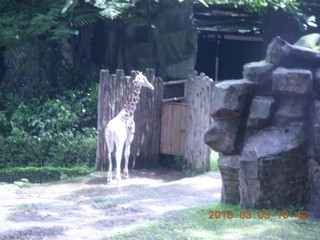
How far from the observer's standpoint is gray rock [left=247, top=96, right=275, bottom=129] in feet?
25.7

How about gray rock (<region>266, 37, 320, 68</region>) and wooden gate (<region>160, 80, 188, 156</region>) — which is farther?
wooden gate (<region>160, 80, 188, 156</region>)

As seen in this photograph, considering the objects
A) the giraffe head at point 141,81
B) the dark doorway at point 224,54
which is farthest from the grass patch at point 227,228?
the dark doorway at point 224,54

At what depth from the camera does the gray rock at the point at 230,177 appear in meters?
8.18

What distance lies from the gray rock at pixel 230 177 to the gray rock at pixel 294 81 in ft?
4.01

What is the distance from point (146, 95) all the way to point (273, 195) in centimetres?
524

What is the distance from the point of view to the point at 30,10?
1530 centimetres

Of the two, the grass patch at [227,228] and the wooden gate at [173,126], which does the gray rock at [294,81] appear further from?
the wooden gate at [173,126]

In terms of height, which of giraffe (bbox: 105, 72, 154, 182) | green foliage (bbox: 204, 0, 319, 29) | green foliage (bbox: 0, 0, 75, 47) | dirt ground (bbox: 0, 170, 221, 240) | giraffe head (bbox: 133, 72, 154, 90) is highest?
green foliage (bbox: 204, 0, 319, 29)

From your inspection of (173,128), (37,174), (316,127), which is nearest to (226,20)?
(173,128)

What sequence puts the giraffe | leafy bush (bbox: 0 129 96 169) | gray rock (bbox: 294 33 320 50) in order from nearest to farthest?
gray rock (bbox: 294 33 320 50) < the giraffe < leafy bush (bbox: 0 129 96 169)

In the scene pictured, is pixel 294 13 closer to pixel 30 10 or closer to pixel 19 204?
pixel 30 10

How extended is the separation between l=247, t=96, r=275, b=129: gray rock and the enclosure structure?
→ 368 centimetres

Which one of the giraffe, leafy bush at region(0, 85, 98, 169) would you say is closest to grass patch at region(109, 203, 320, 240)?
the giraffe
